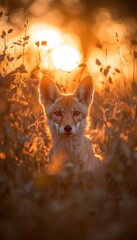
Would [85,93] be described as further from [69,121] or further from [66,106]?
[69,121]

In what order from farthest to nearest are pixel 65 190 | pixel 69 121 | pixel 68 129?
pixel 69 121
pixel 68 129
pixel 65 190

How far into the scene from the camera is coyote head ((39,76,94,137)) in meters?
6.27

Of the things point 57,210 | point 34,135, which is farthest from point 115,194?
point 34,135

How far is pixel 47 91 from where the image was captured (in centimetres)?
678

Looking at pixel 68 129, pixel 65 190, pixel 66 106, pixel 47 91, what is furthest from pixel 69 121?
pixel 65 190

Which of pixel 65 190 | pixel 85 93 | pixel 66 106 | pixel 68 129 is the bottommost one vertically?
pixel 65 190

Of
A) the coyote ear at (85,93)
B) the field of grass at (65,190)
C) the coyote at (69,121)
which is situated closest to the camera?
the field of grass at (65,190)

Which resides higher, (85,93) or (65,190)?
(85,93)

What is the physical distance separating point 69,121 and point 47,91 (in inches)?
29.3

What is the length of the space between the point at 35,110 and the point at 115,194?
3.35 meters

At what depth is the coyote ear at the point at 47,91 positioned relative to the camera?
6598mm

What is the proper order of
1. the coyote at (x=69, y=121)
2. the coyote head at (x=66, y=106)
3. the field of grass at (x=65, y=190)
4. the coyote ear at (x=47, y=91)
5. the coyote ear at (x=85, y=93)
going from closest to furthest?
the field of grass at (x=65, y=190)
the coyote at (x=69, y=121)
the coyote head at (x=66, y=106)
the coyote ear at (x=47, y=91)
the coyote ear at (x=85, y=93)

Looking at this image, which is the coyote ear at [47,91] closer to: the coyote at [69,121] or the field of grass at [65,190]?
the coyote at [69,121]

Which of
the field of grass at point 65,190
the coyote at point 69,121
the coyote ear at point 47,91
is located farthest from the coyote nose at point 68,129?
the coyote ear at point 47,91
